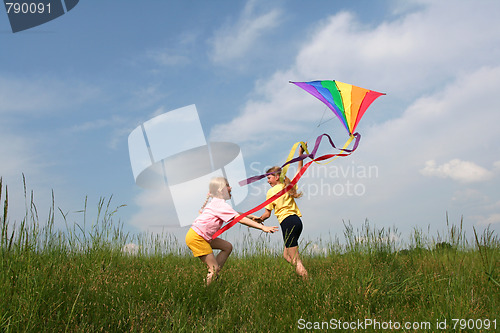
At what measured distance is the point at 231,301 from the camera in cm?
450

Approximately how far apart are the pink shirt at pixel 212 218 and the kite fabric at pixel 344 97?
8.50 feet

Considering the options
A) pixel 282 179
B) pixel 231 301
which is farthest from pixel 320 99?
pixel 231 301

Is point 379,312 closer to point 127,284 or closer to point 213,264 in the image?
point 213,264

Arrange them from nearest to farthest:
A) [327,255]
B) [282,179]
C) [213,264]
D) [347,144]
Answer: [213,264] < [347,144] < [282,179] < [327,255]

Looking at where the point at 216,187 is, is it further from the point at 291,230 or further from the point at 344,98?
the point at 344,98

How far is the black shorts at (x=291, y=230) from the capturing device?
5730 millimetres

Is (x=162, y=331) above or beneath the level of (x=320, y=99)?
beneath

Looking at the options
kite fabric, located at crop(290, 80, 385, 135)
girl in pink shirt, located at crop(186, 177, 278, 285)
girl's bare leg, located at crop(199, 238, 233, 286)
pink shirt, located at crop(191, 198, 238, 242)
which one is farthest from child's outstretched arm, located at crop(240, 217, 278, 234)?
kite fabric, located at crop(290, 80, 385, 135)

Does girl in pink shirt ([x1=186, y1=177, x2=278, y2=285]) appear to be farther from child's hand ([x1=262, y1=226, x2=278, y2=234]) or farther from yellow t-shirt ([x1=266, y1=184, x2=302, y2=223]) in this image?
yellow t-shirt ([x1=266, y1=184, x2=302, y2=223])

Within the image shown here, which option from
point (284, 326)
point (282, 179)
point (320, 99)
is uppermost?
point (320, 99)

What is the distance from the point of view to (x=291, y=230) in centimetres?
569

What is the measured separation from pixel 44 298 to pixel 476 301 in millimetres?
4702

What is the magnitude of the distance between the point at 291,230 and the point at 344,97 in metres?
2.56

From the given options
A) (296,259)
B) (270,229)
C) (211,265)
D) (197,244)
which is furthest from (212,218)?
(296,259)
